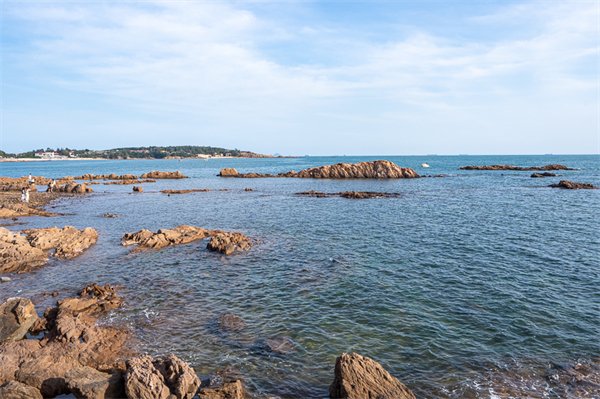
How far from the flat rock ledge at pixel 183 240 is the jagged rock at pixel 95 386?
16047 millimetres

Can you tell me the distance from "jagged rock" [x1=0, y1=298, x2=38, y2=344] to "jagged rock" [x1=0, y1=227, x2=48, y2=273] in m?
10.5

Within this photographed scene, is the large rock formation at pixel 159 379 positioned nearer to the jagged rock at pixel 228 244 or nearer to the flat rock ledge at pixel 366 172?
the jagged rock at pixel 228 244

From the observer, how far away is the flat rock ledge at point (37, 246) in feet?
74.3

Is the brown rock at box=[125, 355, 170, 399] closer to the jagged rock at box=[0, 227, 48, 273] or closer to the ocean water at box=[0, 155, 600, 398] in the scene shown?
the ocean water at box=[0, 155, 600, 398]

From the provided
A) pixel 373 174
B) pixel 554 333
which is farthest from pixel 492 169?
pixel 554 333

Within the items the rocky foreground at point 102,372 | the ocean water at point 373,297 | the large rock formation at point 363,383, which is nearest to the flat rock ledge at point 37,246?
the ocean water at point 373,297

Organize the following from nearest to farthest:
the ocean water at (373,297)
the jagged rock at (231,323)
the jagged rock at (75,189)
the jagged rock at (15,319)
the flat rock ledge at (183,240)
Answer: the ocean water at (373,297) → the jagged rock at (15,319) → the jagged rock at (231,323) → the flat rock ledge at (183,240) → the jagged rock at (75,189)

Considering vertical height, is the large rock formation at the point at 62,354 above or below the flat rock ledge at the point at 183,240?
below

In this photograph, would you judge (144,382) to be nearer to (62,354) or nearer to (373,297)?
(62,354)

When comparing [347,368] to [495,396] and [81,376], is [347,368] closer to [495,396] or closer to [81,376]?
[495,396]

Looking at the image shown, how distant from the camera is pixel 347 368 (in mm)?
10156

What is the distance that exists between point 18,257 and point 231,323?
18.3m

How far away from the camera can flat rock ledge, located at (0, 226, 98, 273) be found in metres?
22.6

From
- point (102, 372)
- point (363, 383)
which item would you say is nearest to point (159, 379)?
point (102, 372)
